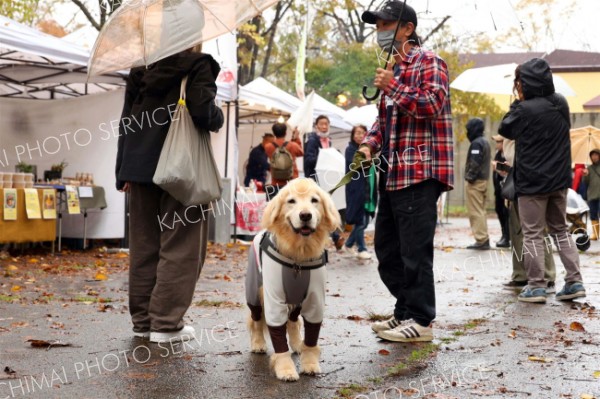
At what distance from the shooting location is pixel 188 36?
209 inches

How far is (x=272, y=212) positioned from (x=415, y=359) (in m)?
1.33

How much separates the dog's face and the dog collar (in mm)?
94

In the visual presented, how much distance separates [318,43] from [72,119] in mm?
22595

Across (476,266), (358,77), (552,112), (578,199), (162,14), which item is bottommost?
(476,266)

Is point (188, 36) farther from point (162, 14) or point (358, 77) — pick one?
point (358, 77)

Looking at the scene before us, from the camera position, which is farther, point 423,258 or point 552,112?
point 552,112

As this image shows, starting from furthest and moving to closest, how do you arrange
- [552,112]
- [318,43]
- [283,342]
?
[318,43] < [552,112] < [283,342]

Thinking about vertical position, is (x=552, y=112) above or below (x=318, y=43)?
below

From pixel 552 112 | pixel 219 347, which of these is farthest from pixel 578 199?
pixel 219 347

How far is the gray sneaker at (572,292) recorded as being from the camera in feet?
25.0

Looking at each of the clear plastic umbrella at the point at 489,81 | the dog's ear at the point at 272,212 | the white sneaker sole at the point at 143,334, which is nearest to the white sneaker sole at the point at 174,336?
the white sneaker sole at the point at 143,334

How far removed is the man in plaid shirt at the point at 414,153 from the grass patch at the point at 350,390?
4.17 feet

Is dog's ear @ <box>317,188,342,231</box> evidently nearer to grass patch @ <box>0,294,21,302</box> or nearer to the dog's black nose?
the dog's black nose

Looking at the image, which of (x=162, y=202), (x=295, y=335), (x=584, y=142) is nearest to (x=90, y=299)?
(x=162, y=202)
